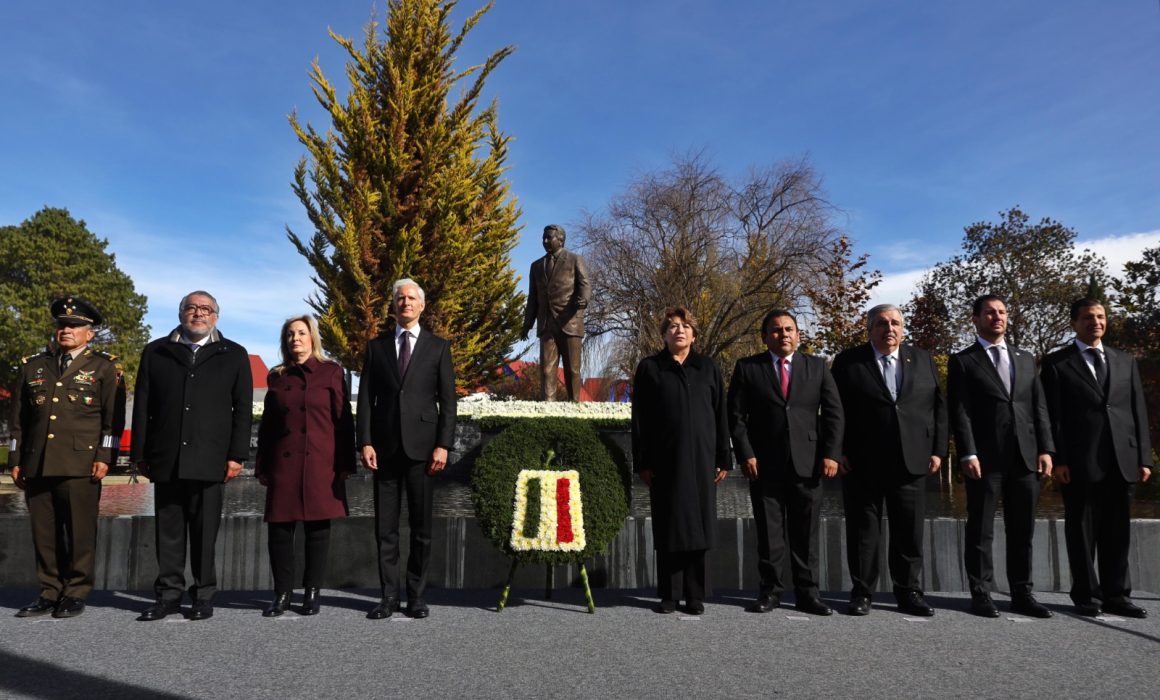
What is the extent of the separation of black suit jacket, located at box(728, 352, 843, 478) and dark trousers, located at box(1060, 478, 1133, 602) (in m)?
1.69

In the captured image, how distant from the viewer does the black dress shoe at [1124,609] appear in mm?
4824

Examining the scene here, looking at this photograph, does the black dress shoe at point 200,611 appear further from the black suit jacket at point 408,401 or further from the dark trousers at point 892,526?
the dark trousers at point 892,526

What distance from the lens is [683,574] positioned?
496cm

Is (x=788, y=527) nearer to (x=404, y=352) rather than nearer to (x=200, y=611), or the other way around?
(x=404, y=352)

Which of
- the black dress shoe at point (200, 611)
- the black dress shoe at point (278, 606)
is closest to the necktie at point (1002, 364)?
the black dress shoe at point (278, 606)

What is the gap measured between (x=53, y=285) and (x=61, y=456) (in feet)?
116

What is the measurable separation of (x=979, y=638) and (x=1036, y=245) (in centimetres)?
3194

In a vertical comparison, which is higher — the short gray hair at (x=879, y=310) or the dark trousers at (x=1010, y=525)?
the short gray hair at (x=879, y=310)

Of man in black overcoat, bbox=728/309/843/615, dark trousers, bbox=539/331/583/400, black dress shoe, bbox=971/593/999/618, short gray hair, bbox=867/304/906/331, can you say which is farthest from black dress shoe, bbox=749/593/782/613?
dark trousers, bbox=539/331/583/400

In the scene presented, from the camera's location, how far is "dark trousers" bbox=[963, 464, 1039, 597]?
495cm

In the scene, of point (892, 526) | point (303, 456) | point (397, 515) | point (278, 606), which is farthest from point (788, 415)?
point (278, 606)

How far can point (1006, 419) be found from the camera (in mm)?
4977

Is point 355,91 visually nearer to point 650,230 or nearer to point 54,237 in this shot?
point 650,230

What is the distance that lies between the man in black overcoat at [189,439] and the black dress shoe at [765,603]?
334cm
